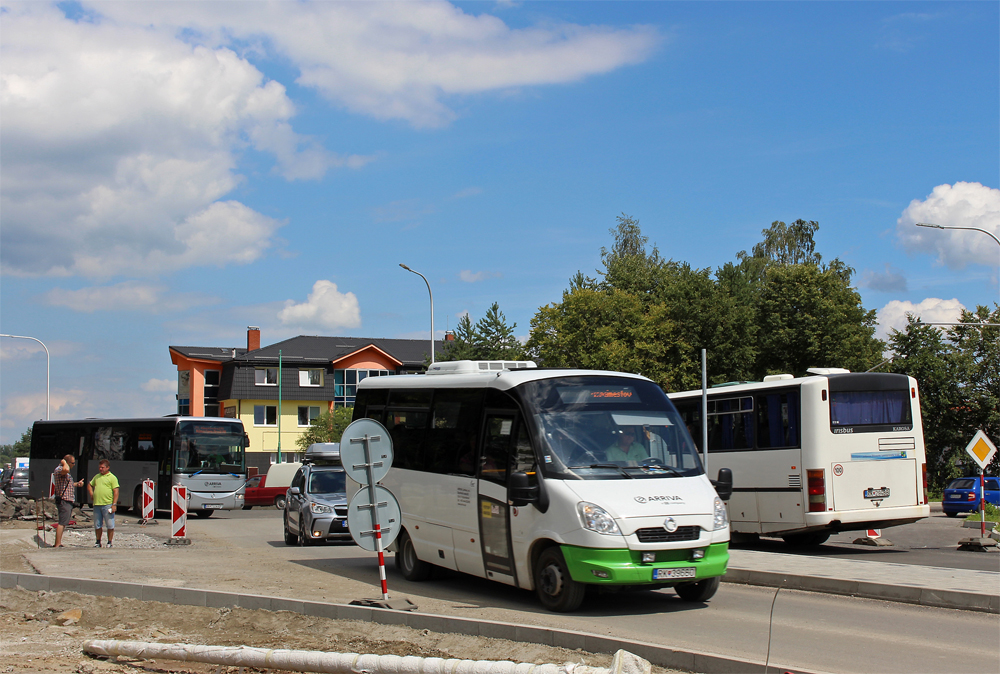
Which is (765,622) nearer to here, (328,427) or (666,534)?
(666,534)

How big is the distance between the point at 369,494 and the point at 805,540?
1208 centimetres

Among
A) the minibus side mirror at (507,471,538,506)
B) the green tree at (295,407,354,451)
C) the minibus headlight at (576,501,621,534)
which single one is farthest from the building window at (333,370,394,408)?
the minibus headlight at (576,501,621,534)

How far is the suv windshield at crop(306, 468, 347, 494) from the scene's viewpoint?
21422 millimetres

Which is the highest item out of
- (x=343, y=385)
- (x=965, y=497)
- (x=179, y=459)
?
(x=343, y=385)

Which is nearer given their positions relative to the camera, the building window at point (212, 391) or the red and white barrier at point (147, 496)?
the red and white barrier at point (147, 496)

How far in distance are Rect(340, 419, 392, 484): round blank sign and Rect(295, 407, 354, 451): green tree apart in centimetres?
5734

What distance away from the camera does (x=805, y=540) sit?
1958 centimetres

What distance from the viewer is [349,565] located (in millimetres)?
15727

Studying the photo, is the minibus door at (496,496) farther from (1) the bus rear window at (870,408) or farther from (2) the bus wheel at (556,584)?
(1) the bus rear window at (870,408)

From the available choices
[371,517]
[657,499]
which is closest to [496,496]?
[371,517]

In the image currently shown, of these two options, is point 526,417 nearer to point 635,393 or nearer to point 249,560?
point 635,393

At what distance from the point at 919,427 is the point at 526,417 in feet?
→ 32.4

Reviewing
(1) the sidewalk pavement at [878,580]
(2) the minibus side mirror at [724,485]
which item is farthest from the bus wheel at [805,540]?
(2) the minibus side mirror at [724,485]

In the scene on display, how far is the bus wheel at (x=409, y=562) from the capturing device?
1296cm
